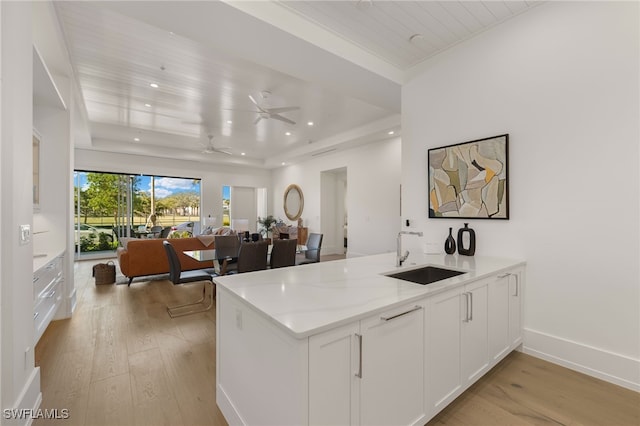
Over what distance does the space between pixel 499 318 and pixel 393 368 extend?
1.34 metres

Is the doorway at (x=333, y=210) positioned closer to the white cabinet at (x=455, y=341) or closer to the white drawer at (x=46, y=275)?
the white drawer at (x=46, y=275)

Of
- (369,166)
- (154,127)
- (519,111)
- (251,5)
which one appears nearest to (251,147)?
(154,127)

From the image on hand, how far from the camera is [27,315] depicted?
1.71m

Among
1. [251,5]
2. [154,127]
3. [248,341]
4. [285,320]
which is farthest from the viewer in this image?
[154,127]

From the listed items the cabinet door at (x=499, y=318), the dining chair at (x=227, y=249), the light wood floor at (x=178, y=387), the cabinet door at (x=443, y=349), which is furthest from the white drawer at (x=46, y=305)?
the cabinet door at (x=499, y=318)

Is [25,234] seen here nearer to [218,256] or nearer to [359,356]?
[218,256]

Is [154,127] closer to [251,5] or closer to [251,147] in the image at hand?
[251,147]

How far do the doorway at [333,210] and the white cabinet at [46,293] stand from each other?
5867mm

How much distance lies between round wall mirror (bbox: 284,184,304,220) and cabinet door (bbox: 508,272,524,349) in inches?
271

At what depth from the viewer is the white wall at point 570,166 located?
2.03m

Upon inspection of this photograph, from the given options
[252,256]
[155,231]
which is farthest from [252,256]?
[155,231]

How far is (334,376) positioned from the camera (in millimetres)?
1145

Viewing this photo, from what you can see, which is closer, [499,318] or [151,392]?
[151,392]

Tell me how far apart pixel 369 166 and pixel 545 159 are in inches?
175
